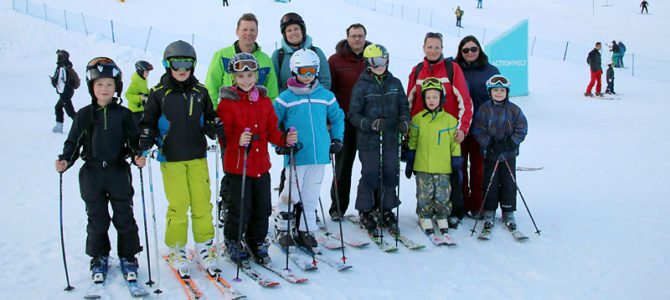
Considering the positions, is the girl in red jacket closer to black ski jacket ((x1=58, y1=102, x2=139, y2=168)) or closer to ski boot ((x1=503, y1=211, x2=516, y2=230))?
black ski jacket ((x1=58, y1=102, x2=139, y2=168))

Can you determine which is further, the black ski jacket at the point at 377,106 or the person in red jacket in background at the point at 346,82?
the person in red jacket in background at the point at 346,82

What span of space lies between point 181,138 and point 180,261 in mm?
976

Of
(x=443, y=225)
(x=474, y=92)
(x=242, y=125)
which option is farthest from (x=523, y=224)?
(x=242, y=125)

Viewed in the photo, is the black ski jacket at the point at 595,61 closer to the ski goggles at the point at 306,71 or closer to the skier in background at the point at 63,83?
the ski goggles at the point at 306,71

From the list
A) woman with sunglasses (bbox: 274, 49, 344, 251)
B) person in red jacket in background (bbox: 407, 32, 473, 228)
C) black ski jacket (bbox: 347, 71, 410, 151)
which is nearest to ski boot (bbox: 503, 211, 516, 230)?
person in red jacket in background (bbox: 407, 32, 473, 228)

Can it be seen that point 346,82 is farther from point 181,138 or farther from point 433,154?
point 181,138

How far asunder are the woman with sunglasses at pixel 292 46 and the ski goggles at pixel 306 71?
481 millimetres

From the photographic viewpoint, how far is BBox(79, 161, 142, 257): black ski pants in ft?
12.4

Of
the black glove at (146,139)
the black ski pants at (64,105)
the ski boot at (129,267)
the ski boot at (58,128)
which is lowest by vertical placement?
the ski boot at (129,267)

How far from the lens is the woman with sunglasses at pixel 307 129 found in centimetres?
441

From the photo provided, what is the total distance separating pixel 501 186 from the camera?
5.27 m

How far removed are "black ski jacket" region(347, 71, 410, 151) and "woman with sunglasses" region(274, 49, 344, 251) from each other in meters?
0.34

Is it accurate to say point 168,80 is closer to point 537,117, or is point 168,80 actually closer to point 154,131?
point 154,131

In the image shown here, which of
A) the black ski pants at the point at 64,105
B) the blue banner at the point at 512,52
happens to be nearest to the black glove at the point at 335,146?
the black ski pants at the point at 64,105
